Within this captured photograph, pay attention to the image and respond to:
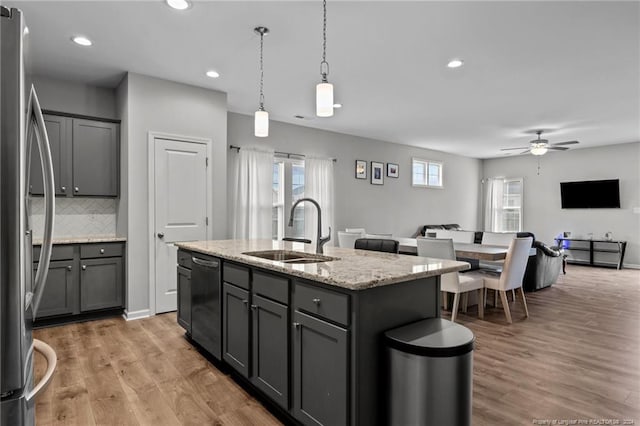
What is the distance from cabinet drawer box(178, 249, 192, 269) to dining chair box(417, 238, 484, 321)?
2447mm

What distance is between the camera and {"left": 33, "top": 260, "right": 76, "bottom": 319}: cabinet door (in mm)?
3684

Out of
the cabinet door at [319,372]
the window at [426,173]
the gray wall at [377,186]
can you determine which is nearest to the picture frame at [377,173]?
the gray wall at [377,186]

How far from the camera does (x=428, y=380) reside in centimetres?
159

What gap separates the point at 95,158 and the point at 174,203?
0.99m

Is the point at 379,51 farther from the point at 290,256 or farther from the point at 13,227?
the point at 13,227

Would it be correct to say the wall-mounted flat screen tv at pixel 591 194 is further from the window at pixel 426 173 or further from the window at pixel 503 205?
the window at pixel 426 173

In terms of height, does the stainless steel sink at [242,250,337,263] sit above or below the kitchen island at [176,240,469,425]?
above

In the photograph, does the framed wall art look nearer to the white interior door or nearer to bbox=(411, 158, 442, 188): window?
bbox=(411, 158, 442, 188): window

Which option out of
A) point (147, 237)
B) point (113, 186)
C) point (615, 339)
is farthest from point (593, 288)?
point (113, 186)

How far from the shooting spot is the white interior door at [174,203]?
13.6 feet

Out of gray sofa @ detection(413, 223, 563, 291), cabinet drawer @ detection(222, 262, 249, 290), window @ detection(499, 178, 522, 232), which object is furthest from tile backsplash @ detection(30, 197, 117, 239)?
window @ detection(499, 178, 522, 232)

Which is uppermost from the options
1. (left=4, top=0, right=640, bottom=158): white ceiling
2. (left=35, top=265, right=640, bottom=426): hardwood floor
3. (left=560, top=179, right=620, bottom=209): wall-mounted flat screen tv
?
(left=4, top=0, right=640, bottom=158): white ceiling

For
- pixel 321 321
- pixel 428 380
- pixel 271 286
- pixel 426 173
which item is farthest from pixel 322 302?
pixel 426 173

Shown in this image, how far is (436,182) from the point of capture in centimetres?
913
